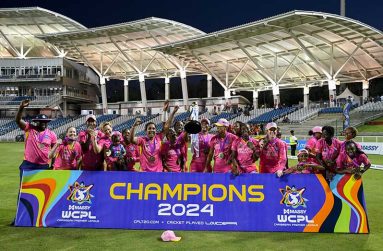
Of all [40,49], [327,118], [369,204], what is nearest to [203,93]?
[40,49]

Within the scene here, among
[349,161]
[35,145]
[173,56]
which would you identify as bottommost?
[349,161]

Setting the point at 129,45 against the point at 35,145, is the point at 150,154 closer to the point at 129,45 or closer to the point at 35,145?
the point at 35,145

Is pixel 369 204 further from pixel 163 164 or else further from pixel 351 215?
pixel 163 164

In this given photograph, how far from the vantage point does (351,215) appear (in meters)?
6.97

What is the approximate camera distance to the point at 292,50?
5147 cm

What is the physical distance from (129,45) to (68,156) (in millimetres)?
55412

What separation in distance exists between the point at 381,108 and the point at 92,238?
42750mm

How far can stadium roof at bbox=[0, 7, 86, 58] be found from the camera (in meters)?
63.7

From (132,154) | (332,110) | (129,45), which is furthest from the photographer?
(129,45)

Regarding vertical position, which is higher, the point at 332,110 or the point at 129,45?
the point at 129,45

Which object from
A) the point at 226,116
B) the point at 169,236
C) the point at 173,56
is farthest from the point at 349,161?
the point at 173,56

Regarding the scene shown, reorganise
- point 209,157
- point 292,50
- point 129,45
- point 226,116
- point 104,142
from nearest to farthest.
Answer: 1. point 209,157
2. point 104,142
3. point 292,50
4. point 226,116
5. point 129,45

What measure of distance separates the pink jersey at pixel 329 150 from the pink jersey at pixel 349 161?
9 centimetres

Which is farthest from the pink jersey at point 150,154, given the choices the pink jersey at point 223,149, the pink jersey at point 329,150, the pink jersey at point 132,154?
the pink jersey at point 329,150
